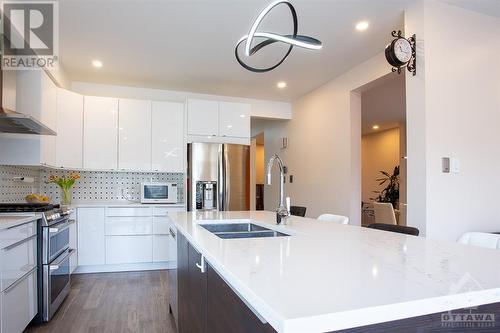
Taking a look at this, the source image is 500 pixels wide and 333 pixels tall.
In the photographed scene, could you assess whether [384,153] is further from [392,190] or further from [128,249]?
[128,249]

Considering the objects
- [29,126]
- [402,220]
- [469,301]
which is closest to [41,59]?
[29,126]

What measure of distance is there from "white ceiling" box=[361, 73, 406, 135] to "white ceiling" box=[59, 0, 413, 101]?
73 cm

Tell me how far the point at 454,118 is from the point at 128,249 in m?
3.85

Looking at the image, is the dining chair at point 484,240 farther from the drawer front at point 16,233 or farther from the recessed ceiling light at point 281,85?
the recessed ceiling light at point 281,85

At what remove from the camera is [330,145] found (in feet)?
14.1

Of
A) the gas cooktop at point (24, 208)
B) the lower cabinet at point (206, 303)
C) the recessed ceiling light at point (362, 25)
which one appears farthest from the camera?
the recessed ceiling light at point (362, 25)

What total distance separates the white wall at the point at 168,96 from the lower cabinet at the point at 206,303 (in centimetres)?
320

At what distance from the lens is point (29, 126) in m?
2.58

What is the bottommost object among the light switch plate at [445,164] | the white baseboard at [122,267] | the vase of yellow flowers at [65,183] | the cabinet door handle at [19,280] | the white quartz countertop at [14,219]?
the white baseboard at [122,267]

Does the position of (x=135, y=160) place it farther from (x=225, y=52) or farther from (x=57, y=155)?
(x=225, y=52)

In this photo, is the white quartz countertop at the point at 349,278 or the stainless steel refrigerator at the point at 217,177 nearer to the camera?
the white quartz countertop at the point at 349,278

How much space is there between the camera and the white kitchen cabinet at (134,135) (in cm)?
418

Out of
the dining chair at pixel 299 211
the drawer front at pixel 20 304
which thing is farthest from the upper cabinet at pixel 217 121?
the drawer front at pixel 20 304

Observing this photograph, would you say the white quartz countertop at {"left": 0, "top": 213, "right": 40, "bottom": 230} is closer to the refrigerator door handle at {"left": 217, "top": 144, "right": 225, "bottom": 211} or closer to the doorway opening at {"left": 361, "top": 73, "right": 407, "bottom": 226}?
the refrigerator door handle at {"left": 217, "top": 144, "right": 225, "bottom": 211}
